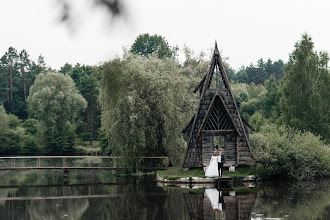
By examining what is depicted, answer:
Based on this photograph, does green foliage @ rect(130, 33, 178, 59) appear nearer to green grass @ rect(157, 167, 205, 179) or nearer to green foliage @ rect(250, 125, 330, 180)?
green grass @ rect(157, 167, 205, 179)

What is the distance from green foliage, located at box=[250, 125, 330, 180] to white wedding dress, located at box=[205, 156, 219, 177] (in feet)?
12.5

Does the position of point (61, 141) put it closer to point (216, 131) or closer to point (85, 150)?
point (85, 150)

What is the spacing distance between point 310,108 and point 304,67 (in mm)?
4102

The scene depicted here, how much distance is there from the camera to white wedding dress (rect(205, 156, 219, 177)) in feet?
107

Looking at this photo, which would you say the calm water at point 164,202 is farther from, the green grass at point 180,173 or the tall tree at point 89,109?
the tall tree at point 89,109

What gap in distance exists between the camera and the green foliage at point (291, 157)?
3472 centimetres

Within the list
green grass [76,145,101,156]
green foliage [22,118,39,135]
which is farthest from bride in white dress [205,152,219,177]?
green foliage [22,118,39,135]

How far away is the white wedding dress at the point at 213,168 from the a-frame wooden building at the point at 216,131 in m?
3.00

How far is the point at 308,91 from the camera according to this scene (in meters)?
51.3

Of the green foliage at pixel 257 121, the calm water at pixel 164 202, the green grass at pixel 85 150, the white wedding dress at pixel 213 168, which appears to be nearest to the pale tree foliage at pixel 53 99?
the green grass at pixel 85 150

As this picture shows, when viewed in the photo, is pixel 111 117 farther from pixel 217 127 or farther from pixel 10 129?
pixel 10 129

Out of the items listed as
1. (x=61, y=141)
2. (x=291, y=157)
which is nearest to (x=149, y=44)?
(x=291, y=157)

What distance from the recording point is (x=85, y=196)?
2875cm

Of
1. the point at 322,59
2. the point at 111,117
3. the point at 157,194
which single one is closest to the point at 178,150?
the point at 111,117
